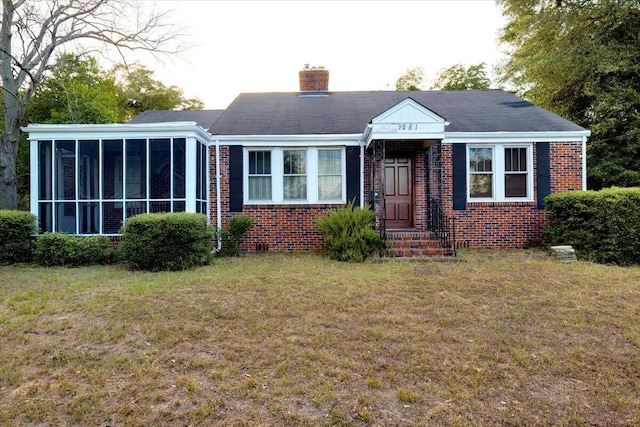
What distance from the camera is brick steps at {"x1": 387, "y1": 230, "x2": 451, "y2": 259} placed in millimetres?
8414

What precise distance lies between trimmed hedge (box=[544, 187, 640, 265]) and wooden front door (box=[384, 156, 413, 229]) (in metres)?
3.75

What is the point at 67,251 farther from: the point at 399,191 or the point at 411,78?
the point at 411,78

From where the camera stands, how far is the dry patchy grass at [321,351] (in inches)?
106

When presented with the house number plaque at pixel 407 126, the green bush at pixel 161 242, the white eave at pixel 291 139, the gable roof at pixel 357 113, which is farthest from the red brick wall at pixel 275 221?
the house number plaque at pixel 407 126

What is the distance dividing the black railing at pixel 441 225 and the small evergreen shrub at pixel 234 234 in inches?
181

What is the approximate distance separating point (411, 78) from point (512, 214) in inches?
985

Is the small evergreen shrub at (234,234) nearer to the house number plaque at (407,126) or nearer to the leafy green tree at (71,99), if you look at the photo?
the house number plaque at (407,126)

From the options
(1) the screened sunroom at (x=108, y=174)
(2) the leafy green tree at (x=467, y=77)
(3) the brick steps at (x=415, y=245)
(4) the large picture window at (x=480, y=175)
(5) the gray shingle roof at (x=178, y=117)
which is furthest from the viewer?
(2) the leafy green tree at (x=467, y=77)

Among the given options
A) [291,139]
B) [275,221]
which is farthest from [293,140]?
[275,221]

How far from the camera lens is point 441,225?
29.6 ft

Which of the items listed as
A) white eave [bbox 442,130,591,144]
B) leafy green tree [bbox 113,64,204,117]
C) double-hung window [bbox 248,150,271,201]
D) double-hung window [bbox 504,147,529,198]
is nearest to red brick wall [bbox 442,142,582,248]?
Answer: white eave [bbox 442,130,591,144]

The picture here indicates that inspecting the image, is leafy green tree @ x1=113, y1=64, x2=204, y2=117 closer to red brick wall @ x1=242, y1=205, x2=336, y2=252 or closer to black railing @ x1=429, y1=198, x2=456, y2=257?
red brick wall @ x1=242, y1=205, x2=336, y2=252

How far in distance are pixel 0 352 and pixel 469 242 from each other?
9314mm

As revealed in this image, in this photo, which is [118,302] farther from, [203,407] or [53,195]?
[53,195]
